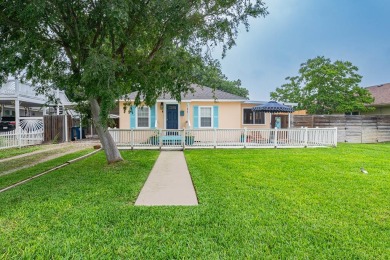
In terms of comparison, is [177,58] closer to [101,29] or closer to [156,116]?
[101,29]

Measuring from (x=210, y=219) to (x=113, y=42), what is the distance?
5605 mm

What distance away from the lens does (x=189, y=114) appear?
15219 millimetres

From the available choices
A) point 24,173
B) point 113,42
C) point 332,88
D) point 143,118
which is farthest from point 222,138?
point 332,88

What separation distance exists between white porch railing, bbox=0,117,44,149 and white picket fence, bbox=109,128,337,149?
5.25 m

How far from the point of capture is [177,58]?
757cm

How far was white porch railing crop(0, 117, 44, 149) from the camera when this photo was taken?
1259 centimetres

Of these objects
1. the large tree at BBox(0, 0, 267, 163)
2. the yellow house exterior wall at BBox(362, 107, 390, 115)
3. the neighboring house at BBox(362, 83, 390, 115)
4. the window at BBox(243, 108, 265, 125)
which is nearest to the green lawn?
the large tree at BBox(0, 0, 267, 163)

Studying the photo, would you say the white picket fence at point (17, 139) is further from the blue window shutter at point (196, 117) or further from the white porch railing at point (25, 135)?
the blue window shutter at point (196, 117)

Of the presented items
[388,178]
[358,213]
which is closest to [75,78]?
[358,213]

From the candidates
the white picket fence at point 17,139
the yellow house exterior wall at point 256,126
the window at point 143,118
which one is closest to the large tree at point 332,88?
the yellow house exterior wall at point 256,126

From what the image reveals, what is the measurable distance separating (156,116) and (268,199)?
11005 millimetres

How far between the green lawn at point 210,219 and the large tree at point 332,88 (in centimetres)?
1458

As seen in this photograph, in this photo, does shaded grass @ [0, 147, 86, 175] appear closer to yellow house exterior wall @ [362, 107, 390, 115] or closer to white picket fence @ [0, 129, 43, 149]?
white picket fence @ [0, 129, 43, 149]

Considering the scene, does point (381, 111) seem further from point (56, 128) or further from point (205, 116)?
point (56, 128)
